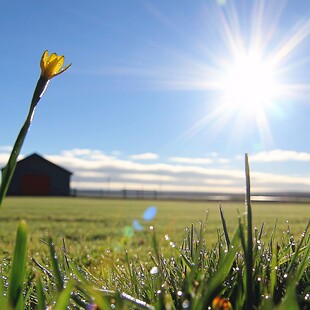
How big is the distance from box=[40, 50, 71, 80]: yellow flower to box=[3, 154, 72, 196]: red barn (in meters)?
60.7

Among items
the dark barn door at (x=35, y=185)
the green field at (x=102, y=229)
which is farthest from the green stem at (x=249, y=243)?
the dark barn door at (x=35, y=185)

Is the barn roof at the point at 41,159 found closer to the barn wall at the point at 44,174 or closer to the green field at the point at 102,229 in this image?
the barn wall at the point at 44,174

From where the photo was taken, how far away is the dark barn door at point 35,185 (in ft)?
195

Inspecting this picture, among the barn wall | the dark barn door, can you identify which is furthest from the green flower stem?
the barn wall

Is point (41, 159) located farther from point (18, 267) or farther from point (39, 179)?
point (18, 267)

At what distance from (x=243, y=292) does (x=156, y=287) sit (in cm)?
26

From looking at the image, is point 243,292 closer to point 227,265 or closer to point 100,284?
point 227,265

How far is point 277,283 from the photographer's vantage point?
1.22m

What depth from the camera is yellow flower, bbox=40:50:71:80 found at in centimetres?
94

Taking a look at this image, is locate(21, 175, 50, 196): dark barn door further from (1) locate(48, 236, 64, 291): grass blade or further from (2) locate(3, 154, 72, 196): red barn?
(1) locate(48, 236, 64, 291): grass blade

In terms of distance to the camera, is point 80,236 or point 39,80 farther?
point 80,236

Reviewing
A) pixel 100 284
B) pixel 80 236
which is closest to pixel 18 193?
pixel 80 236

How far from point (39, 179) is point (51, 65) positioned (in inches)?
2444

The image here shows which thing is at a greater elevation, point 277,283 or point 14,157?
point 14,157
